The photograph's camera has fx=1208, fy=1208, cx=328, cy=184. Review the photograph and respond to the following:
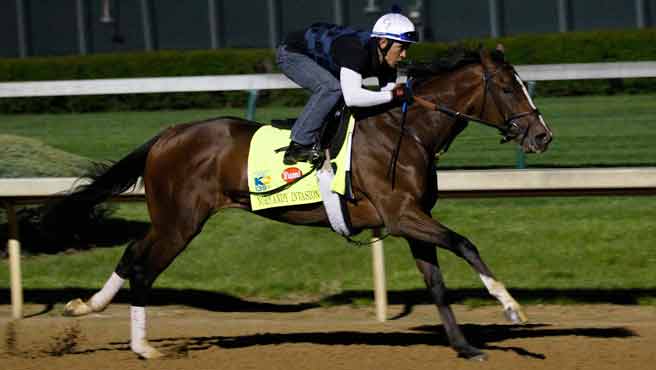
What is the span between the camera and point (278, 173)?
21.7ft

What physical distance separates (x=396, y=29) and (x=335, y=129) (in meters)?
0.67

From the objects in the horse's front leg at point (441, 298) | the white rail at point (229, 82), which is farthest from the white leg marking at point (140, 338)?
the white rail at point (229, 82)

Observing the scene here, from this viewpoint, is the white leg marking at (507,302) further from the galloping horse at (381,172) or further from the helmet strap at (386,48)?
the helmet strap at (386,48)

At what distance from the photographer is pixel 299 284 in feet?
28.7

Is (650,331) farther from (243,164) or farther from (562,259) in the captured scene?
(243,164)

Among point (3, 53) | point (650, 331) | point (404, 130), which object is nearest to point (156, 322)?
point (404, 130)

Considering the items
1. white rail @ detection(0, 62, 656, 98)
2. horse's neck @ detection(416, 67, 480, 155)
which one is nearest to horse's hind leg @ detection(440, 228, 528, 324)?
horse's neck @ detection(416, 67, 480, 155)

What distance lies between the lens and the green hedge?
1172cm

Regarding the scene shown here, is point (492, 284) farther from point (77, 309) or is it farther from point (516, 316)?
point (77, 309)

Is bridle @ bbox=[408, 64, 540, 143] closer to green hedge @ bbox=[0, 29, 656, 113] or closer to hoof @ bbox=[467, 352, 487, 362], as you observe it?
hoof @ bbox=[467, 352, 487, 362]

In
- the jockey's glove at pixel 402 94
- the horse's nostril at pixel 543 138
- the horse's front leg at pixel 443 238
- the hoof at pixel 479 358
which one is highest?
the jockey's glove at pixel 402 94

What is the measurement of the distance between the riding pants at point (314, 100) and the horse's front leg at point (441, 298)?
80 cm

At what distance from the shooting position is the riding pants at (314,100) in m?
6.52

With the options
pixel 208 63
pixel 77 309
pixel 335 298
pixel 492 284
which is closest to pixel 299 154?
pixel 492 284
